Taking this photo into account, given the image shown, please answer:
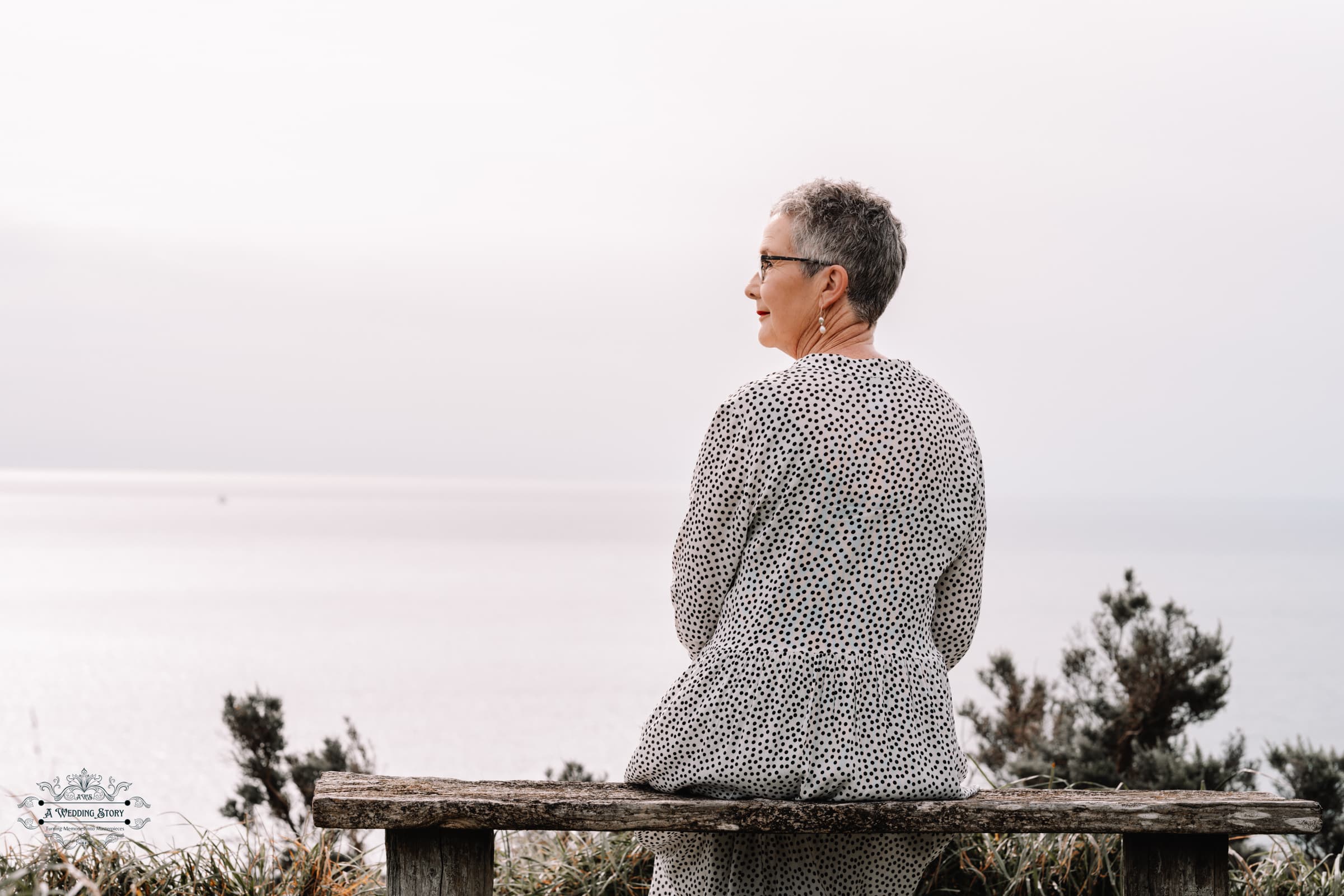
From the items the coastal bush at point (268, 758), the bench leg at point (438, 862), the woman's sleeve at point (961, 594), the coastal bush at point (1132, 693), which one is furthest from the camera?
the coastal bush at point (1132, 693)

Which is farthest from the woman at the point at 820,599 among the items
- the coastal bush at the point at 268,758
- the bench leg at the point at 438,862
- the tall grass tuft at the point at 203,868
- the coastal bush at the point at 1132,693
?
the coastal bush at the point at 1132,693

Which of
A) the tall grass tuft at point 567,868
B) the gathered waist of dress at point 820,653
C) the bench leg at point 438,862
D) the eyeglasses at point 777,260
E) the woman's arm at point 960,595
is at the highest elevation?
the eyeglasses at point 777,260

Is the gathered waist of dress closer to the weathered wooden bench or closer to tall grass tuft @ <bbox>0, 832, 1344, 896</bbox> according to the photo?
the weathered wooden bench

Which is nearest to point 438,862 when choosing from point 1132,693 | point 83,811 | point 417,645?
point 83,811

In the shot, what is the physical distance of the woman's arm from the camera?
279cm

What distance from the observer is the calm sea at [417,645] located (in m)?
25.1

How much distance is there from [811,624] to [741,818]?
41 cm

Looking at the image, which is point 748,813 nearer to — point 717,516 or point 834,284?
point 717,516

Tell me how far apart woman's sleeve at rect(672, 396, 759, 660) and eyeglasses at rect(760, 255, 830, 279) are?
1.24 feet

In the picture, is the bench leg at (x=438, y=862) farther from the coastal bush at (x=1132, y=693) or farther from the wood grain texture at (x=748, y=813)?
the coastal bush at (x=1132, y=693)

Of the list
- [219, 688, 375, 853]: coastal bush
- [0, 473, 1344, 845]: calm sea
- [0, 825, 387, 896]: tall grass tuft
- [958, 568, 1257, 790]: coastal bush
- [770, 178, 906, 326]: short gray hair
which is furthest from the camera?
[0, 473, 1344, 845]: calm sea

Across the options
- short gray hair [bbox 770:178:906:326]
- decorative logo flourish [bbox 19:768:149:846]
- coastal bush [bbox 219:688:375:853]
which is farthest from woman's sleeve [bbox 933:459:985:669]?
coastal bush [bbox 219:688:375:853]

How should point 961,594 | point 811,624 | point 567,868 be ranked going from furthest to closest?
point 567,868 → point 961,594 → point 811,624

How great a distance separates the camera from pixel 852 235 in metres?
2.67
